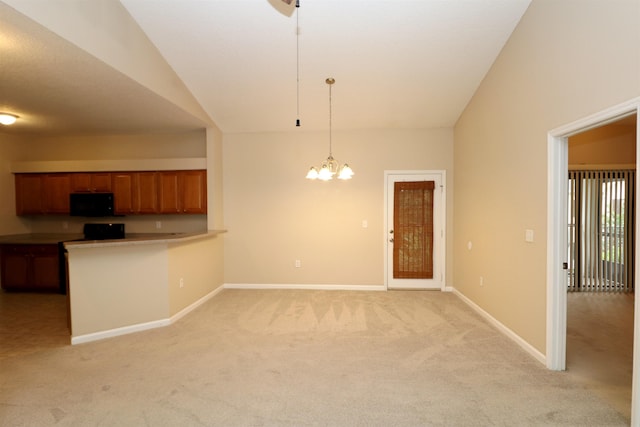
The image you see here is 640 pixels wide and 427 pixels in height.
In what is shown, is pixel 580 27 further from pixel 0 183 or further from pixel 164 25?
pixel 0 183

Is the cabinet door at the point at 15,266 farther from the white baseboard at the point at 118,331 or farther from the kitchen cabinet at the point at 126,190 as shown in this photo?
the white baseboard at the point at 118,331

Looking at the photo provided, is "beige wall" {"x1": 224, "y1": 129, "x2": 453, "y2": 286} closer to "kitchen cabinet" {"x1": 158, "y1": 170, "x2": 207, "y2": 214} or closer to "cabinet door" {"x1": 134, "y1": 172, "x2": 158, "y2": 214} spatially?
"kitchen cabinet" {"x1": 158, "y1": 170, "x2": 207, "y2": 214}

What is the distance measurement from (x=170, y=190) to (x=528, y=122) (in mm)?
5153

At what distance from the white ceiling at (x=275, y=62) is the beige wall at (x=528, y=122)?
1.67 feet

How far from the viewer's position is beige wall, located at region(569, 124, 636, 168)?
5.02m

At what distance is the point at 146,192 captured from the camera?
16.6 ft

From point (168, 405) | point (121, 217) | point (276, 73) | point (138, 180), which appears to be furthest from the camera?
point (121, 217)

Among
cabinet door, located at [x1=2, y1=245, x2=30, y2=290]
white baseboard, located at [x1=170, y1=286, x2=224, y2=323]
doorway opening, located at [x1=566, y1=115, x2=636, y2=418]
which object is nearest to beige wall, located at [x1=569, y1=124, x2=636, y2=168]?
doorway opening, located at [x1=566, y1=115, x2=636, y2=418]

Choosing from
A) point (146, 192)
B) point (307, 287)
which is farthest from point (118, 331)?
point (307, 287)

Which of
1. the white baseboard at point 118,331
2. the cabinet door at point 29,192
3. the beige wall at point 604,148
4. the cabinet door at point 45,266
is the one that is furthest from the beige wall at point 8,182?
the beige wall at point 604,148

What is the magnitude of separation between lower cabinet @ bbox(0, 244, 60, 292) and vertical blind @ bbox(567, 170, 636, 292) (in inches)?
351

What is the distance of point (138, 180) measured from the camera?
5.06 meters

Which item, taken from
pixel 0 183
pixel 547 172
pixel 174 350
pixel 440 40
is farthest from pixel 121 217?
pixel 547 172

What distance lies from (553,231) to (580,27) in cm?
164
